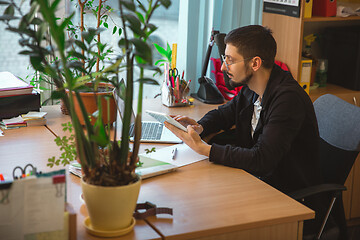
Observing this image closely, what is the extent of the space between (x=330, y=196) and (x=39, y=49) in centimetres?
120

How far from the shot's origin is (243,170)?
5.82ft

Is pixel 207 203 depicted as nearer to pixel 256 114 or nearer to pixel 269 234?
pixel 269 234

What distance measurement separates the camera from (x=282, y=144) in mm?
1819

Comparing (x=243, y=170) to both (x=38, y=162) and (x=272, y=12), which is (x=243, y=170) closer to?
(x=38, y=162)

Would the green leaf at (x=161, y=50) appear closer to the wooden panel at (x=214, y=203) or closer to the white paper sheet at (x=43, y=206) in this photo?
the wooden panel at (x=214, y=203)

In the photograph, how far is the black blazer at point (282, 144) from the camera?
1799 mm

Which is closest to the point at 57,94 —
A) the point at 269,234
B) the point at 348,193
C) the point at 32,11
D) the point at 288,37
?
the point at 32,11

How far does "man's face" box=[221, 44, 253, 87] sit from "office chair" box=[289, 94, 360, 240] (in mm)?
365

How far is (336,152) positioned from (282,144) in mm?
265

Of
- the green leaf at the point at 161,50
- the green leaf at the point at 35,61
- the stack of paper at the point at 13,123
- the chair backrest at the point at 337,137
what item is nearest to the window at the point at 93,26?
the green leaf at the point at 161,50

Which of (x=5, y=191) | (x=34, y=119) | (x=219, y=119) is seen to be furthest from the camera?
(x=219, y=119)

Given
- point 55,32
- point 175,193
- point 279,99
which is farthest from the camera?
point 279,99

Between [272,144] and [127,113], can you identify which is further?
[272,144]

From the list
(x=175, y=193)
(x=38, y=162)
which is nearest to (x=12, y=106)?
(x=38, y=162)
